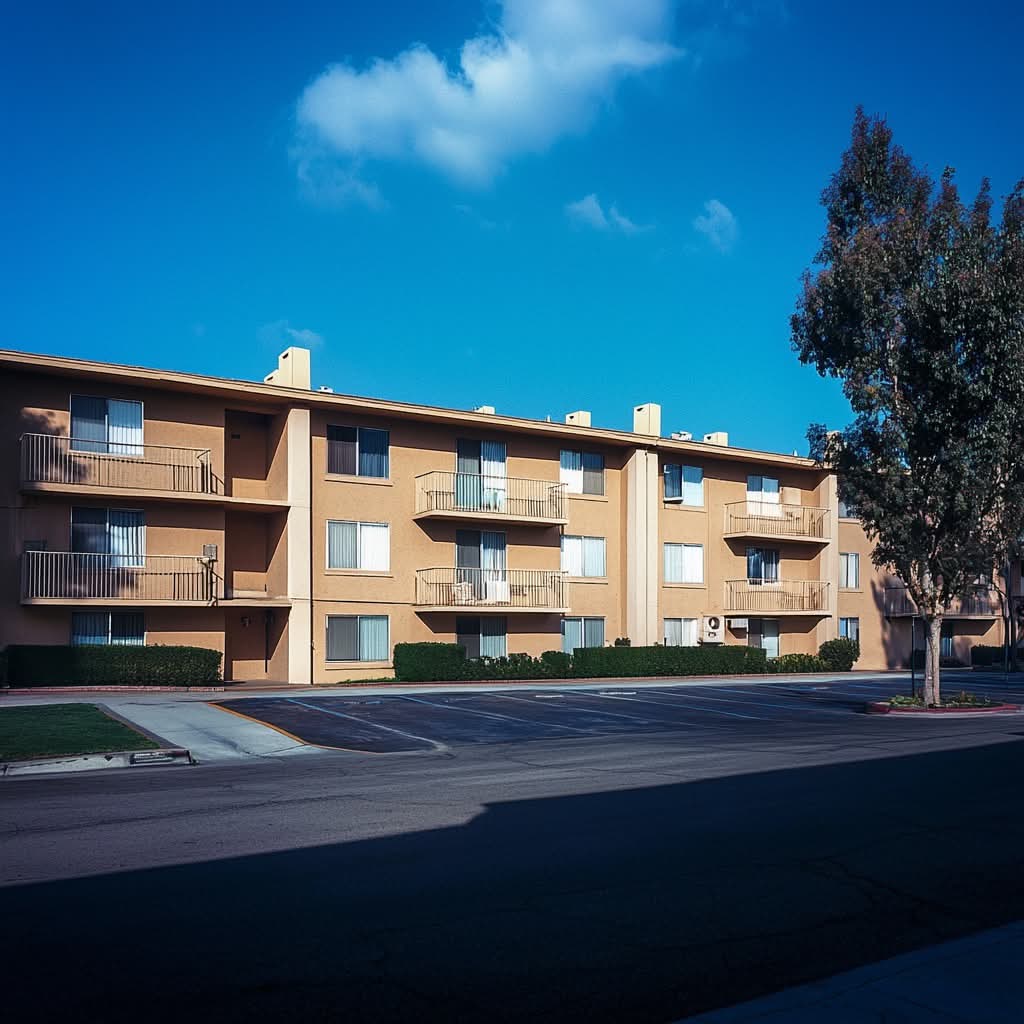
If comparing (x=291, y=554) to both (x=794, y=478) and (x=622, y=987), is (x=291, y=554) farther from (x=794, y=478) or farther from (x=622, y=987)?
(x=622, y=987)

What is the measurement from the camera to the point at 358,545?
35188 mm

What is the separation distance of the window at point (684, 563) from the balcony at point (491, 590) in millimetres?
5747

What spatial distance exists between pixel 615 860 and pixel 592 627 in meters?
32.5

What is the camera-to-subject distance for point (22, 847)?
8.79 m

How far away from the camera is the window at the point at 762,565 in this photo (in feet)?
146

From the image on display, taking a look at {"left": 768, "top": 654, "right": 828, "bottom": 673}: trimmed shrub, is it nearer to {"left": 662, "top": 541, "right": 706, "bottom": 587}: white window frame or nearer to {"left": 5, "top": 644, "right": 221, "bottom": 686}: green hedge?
{"left": 662, "top": 541, "right": 706, "bottom": 587}: white window frame

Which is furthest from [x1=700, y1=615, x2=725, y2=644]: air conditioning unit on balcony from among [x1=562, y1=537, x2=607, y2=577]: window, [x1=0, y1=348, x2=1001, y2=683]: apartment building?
[x1=562, y1=537, x2=607, y2=577]: window

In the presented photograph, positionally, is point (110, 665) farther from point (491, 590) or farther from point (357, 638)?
point (491, 590)

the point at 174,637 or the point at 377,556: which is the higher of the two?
the point at 377,556

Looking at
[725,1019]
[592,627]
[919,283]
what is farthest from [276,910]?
[592,627]

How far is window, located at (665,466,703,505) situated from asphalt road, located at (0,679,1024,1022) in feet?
95.4

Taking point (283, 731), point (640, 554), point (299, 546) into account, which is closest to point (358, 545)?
point (299, 546)

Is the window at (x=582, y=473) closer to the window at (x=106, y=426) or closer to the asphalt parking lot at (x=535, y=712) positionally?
A: the asphalt parking lot at (x=535, y=712)

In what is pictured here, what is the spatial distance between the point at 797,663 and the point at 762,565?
4.54 m
